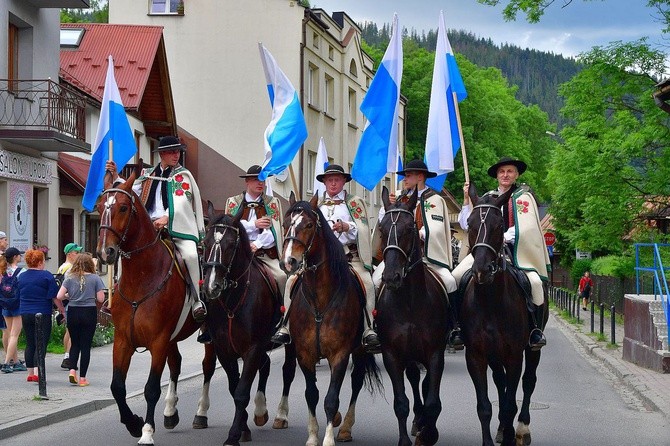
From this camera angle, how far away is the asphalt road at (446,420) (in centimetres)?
1036

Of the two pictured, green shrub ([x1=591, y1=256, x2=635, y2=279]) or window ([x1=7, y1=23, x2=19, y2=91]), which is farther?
green shrub ([x1=591, y1=256, x2=635, y2=279])

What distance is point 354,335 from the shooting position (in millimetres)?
9664

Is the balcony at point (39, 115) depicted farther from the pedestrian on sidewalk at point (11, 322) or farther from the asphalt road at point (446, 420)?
the asphalt road at point (446, 420)

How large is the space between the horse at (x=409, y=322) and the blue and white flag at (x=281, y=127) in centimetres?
229

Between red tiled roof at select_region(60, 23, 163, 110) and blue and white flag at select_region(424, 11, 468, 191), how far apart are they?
19.2 m

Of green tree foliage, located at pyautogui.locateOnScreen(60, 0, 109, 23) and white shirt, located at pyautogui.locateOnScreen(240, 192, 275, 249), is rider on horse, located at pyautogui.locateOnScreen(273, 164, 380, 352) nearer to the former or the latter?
white shirt, located at pyautogui.locateOnScreen(240, 192, 275, 249)

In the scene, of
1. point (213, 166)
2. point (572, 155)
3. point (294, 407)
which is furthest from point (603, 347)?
point (213, 166)

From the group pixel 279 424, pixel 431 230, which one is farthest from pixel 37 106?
pixel 431 230

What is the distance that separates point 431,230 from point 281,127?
2.67 m

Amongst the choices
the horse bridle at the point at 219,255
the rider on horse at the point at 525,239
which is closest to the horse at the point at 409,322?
the rider on horse at the point at 525,239

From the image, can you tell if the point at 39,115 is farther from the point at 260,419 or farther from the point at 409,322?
the point at 409,322

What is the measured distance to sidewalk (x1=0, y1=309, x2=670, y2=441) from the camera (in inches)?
457

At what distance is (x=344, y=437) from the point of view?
33.6 feet

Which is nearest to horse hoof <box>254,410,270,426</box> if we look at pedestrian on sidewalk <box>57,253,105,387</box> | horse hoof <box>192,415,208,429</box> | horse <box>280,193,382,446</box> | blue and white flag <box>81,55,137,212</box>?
horse hoof <box>192,415,208,429</box>
